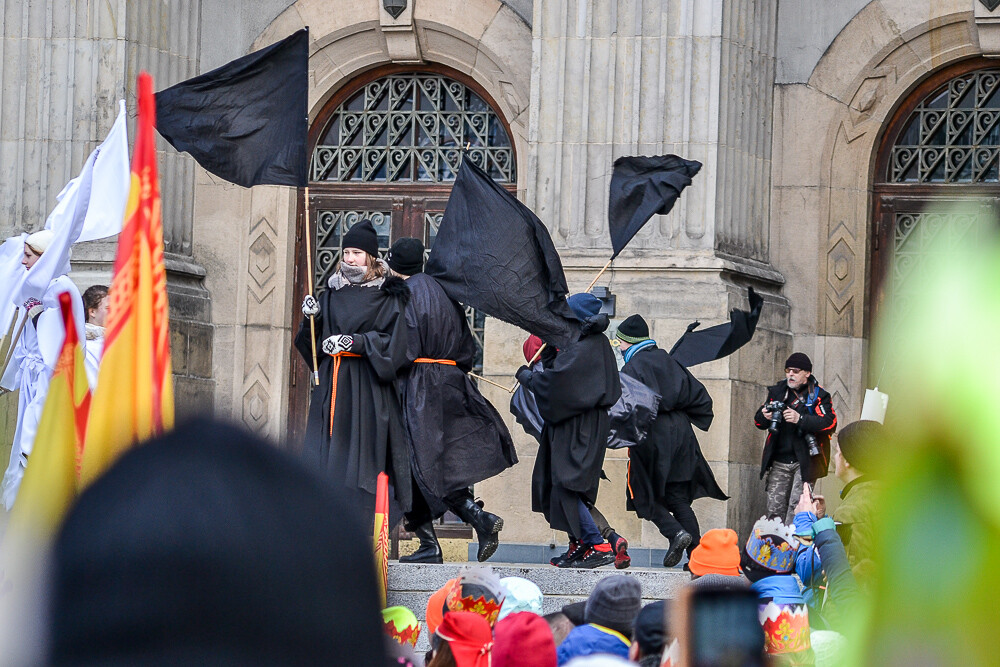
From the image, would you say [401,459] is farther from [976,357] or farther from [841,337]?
[976,357]

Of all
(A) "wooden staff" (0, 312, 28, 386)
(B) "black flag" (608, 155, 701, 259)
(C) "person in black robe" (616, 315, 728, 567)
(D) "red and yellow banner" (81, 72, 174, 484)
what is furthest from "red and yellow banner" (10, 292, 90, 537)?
(B) "black flag" (608, 155, 701, 259)

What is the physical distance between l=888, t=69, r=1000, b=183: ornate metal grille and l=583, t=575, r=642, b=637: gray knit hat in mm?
8088

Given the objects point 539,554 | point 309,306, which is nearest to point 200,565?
point 309,306

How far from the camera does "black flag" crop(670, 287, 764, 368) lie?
34.7 feet

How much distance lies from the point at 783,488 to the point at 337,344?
3.59m

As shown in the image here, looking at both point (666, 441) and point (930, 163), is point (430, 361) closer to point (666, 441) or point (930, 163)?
point (666, 441)

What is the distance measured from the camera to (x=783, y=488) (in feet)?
35.3

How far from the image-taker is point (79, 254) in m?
12.1

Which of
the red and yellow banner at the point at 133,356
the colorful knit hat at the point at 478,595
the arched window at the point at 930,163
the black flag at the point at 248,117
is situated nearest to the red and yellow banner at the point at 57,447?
the red and yellow banner at the point at 133,356

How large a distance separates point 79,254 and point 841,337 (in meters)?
5.71

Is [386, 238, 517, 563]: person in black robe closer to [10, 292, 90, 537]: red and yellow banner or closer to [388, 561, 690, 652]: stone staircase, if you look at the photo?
[388, 561, 690, 652]: stone staircase

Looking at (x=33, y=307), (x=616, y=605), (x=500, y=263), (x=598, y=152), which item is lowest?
(x=616, y=605)

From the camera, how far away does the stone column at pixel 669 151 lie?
36.6 ft

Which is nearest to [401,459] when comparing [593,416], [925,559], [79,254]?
[593,416]
